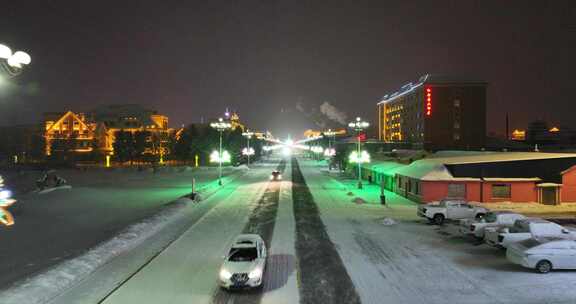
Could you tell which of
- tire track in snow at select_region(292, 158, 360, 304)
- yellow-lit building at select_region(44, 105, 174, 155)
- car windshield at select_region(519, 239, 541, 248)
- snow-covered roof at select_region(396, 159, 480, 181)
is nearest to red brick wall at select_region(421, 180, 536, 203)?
snow-covered roof at select_region(396, 159, 480, 181)

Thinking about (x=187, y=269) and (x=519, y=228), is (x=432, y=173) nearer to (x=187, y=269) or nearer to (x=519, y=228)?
(x=519, y=228)

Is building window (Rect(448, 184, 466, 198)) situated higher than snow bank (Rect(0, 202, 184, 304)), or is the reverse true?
building window (Rect(448, 184, 466, 198))

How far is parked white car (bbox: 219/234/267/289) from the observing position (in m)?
16.5

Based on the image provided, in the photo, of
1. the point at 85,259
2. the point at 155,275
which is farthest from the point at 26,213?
the point at 155,275

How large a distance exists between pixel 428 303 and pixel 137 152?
10745 centimetres

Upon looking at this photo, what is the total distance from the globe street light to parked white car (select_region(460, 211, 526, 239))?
2358 cm

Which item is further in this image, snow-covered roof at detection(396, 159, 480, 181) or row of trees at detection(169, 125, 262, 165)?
row of trees at detection(169, 125, 262, 165)

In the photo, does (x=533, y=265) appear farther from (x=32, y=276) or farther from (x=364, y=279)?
(x=32, y=276)

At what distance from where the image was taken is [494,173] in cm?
4031

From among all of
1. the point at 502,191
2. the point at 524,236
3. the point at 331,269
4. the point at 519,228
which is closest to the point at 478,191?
the point at 502,191

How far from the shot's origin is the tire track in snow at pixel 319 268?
16.2 metres

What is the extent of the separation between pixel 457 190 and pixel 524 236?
1885 centimetres

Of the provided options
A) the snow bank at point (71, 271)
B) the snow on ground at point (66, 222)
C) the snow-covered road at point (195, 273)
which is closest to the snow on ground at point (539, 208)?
the snow-covered road at point (195, 273)

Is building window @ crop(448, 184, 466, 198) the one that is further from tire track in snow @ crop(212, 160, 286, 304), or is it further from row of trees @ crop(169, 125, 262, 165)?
row of trees @ crop(169, 125, 262, 165)
